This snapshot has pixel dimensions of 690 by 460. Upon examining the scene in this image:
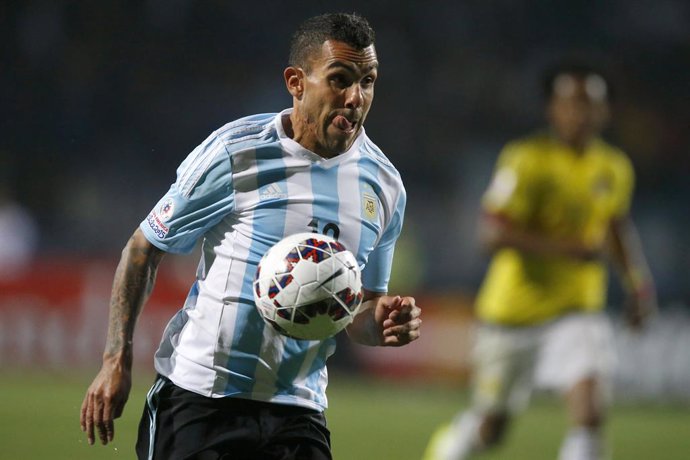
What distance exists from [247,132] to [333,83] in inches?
12.4

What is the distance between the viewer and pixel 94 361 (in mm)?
12305

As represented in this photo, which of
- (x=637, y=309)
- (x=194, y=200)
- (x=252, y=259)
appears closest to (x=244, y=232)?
(x=252, y=259)

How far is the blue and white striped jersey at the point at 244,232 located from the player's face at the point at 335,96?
75 millimetres

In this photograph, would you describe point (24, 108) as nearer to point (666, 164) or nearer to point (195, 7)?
point (195, 7)

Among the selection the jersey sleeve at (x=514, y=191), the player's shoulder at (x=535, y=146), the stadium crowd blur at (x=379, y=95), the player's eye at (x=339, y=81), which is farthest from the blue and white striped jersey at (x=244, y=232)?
the stadium crowd blur at (x=379, y=95)

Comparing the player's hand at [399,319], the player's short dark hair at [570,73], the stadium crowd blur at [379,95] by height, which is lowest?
the player's hand at [399,319]

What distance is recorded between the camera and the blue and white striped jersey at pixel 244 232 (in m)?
3.60

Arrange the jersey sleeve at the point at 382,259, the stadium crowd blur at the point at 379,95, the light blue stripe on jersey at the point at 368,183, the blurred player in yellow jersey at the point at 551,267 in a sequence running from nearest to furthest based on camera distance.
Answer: the light blue stripe on jersey at the point at 368,183, the jersey sleeve at the point at 382,259, the blurred player in yellow jersey at the point at 551,267, the stadium crowd blur at the point at 379,95

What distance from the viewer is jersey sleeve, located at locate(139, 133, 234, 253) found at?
11.7 feet


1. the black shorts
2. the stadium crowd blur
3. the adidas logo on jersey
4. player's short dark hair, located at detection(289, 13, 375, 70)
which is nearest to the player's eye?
player's short dark hair, located at detection(289, 13, 375, 70)

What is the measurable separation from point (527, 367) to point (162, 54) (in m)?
10.6

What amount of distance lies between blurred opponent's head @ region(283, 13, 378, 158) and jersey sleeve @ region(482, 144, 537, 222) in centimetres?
333

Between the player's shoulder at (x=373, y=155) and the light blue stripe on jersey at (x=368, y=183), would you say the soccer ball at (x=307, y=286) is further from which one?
the player's shoulder at (x=373, y=155)

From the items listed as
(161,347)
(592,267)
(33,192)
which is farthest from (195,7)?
(161,347)
